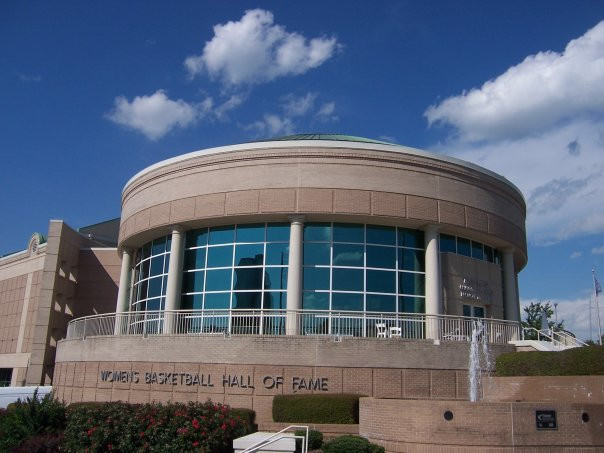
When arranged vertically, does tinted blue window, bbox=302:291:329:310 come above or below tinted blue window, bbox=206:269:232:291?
below

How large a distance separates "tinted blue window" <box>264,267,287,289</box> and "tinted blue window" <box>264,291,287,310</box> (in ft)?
0.90

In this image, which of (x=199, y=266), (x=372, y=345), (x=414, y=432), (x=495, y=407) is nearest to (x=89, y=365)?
(x=199, y=266)

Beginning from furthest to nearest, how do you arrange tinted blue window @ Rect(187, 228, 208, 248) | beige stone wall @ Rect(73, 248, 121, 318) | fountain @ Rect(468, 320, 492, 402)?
beige stone wall @ Rect(73, 248, 121, 318)
tinted blue window @ Rect(187, 228, 208, 248)
fountain @ Rect(468, 320, 492, 402)

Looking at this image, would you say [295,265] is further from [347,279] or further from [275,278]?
[347,279]

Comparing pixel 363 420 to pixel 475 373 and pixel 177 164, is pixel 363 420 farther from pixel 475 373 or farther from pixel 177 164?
pixel 177 164

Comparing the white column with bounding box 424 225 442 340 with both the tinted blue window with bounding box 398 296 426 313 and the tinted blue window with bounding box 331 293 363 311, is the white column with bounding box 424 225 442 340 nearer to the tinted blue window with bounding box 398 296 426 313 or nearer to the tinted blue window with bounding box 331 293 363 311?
the tinted blue window with bounding box 398 296 426 313

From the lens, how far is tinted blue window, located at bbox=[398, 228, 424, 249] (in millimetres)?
25438

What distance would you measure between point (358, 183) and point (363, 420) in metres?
10.5

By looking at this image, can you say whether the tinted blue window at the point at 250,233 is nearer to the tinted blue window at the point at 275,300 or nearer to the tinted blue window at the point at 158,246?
the tinted blue window at the point at 275,300

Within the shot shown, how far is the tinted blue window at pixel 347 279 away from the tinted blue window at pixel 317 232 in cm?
138

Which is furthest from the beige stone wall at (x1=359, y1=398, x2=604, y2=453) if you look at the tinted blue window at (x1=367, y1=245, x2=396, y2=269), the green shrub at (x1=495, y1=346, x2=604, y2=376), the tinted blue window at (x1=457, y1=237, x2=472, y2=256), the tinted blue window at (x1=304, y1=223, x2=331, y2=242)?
the tinted blue window at (x1=457, y1=237, x2=472, y2=256)

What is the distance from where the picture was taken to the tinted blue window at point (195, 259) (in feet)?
85.7

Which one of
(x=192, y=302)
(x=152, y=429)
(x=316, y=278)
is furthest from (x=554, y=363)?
(x=192, y=302)

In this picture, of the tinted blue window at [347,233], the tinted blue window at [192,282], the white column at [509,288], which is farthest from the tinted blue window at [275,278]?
the white column at [509,288]
